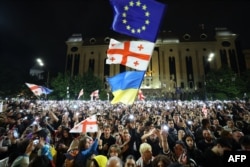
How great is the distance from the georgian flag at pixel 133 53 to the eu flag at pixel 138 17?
0.31m

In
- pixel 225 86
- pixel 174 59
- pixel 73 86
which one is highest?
pixel 174 59

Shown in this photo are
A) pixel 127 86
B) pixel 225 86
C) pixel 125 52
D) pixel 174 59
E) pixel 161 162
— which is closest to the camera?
pixel 161 162

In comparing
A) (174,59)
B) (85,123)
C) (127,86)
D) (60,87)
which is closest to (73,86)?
(60,87)

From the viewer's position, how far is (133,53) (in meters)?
7.21

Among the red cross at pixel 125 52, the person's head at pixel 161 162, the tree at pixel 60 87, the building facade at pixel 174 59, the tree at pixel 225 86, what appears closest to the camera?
the person's head at pixel 161 162

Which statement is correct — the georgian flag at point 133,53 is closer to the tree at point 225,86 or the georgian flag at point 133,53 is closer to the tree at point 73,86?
the tree at point 225,86

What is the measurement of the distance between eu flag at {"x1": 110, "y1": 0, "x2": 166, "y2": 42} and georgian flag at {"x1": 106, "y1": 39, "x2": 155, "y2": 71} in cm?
31

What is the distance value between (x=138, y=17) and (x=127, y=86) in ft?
8.51

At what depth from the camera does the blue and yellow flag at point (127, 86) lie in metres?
6.87

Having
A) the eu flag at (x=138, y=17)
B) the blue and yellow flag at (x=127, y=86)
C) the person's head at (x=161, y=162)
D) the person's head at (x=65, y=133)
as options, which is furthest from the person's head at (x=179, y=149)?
the person's head at (x=65, y=133)

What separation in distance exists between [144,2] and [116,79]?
9.94 ft

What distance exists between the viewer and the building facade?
68.4 m

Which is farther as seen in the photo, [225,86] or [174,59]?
[174,59]

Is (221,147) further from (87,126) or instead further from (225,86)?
(225,86)
